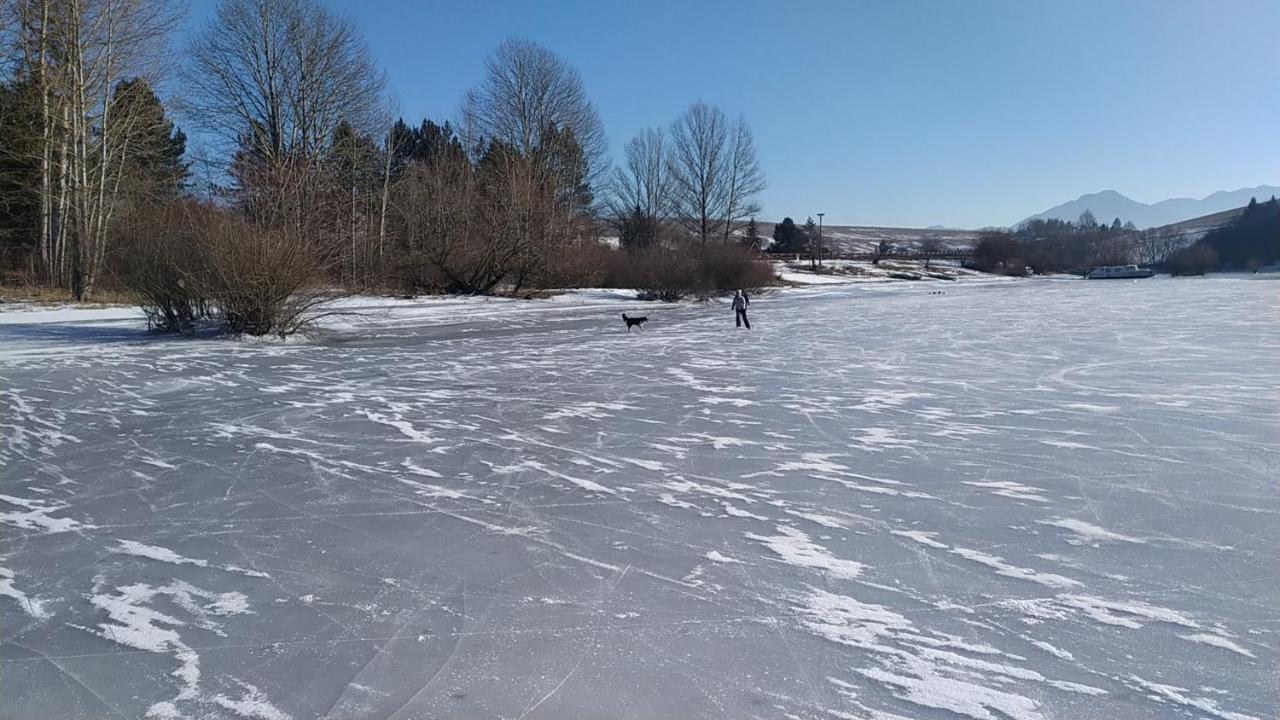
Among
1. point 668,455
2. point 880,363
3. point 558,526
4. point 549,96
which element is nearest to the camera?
point 558,526

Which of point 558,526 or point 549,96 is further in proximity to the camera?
point 549,96

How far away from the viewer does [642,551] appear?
175 inches

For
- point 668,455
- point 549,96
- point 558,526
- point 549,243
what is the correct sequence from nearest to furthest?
point 558,526, point 668,455, point 549,243, point 549,96

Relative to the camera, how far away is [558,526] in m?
4.88

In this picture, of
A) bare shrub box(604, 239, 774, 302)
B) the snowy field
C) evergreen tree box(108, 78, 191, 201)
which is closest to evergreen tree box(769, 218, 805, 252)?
bare shrub box(604, 239, 774, 302)

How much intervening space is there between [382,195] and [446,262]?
6906mm

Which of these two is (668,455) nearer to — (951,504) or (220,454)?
(951,504)

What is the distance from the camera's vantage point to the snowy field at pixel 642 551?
3002 millimetres

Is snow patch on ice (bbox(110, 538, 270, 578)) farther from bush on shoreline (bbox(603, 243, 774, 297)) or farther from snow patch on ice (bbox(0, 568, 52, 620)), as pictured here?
bush on shoreline (bbox(603, 243, 774, 297))

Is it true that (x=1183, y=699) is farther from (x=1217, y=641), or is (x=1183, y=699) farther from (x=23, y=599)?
(x=23, y=599)

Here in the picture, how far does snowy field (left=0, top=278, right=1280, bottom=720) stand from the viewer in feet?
9.85

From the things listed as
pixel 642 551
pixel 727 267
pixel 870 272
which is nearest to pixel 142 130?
pixel 727 267

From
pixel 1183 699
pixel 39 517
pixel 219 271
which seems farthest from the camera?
pixel 219 271

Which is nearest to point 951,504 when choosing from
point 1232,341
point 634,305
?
point 1232,341
